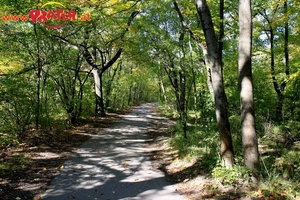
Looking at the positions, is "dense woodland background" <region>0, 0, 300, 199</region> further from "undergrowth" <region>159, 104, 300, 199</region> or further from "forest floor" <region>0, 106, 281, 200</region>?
"forest floor" <region>0, 106, 281, 200</region>

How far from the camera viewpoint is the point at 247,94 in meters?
4.50

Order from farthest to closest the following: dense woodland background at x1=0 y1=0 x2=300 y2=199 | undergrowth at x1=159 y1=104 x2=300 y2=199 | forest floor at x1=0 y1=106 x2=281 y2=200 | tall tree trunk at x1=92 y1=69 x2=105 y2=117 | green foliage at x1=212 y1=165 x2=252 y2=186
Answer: tall tree trunk at x1=92 y1=69 x2=105 y2=117 < dense woodland background at x1=0 y1=0 x2=300 y2=199 < forest floor at x1=0 y1=106 x2=281 y2=200 < green foliage at x1=212 y1=165 x2=252 y2=186 < undergrowth at x1=159 y1=104 x2=300 y2=199

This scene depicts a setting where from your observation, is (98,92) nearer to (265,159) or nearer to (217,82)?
(265,159)

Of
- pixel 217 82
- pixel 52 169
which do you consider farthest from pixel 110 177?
pixel 217 82

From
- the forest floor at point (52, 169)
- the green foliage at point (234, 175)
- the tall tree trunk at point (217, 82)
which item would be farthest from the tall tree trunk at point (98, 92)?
the green foliage at point (234, 175)

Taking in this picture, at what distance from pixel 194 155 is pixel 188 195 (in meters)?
2.17

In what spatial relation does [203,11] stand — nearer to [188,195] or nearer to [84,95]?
[188,195]

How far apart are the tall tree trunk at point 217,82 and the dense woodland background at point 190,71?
0.07ft

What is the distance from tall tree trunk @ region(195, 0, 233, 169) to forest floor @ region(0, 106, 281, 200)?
26.8 inches

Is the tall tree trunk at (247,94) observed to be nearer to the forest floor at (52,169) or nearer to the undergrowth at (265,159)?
the undergrowth at (265,159)

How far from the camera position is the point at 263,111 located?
37.9ft

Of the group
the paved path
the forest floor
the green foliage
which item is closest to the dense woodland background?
the green foliage

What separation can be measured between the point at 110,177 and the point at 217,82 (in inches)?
135

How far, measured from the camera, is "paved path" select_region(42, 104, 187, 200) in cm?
500
